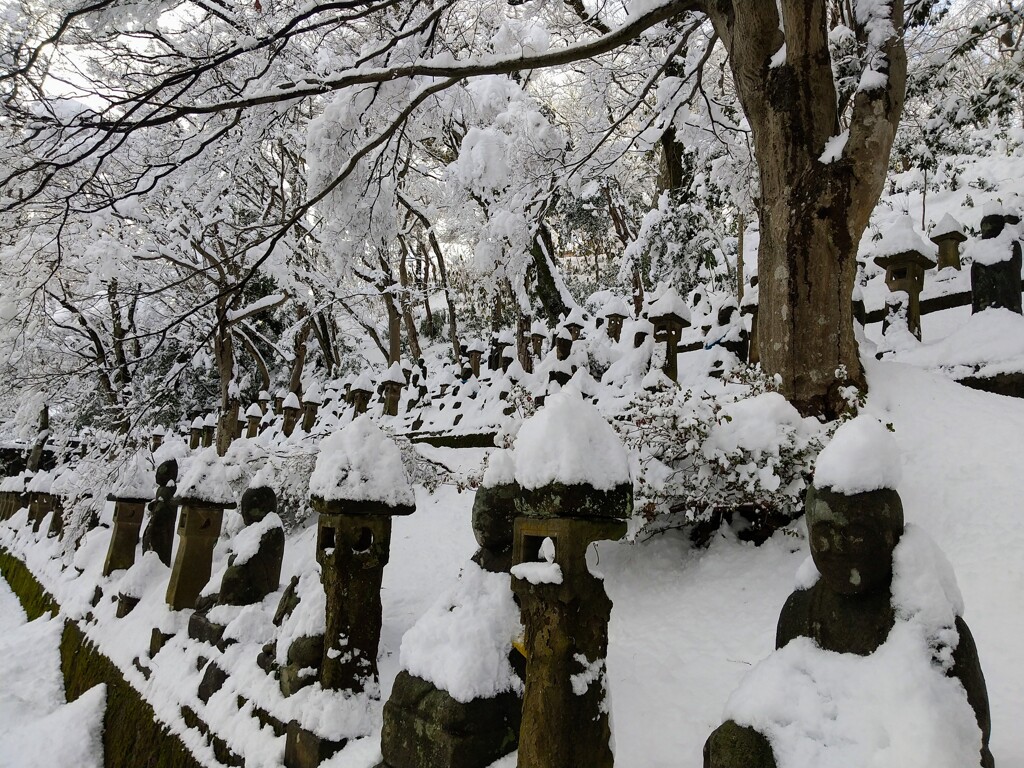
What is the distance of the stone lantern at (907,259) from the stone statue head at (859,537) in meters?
5.71

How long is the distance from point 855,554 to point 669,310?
5.40 meters

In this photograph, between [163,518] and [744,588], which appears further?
[163,518]

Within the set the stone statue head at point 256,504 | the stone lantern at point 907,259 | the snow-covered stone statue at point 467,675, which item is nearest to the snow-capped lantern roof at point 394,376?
the stone statue head at point 256,504

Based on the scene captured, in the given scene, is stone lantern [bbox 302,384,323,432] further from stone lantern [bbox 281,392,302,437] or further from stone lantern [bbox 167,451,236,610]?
stone lantern [bbox 167,451,236,610]

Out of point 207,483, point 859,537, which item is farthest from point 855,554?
point 207,483

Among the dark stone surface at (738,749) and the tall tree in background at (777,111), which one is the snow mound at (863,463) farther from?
the tall tree in background at (777,111)

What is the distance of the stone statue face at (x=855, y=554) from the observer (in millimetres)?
1641

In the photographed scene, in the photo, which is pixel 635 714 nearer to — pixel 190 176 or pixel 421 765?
pixel 421 765

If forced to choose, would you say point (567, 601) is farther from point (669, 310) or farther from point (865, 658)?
point (669, 310)

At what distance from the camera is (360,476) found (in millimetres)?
3082

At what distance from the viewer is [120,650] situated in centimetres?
537

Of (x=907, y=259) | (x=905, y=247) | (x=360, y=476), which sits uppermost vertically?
(x=905, y=247)

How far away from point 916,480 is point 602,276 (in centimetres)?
1886

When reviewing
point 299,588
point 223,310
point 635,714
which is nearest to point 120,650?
point 299,588
